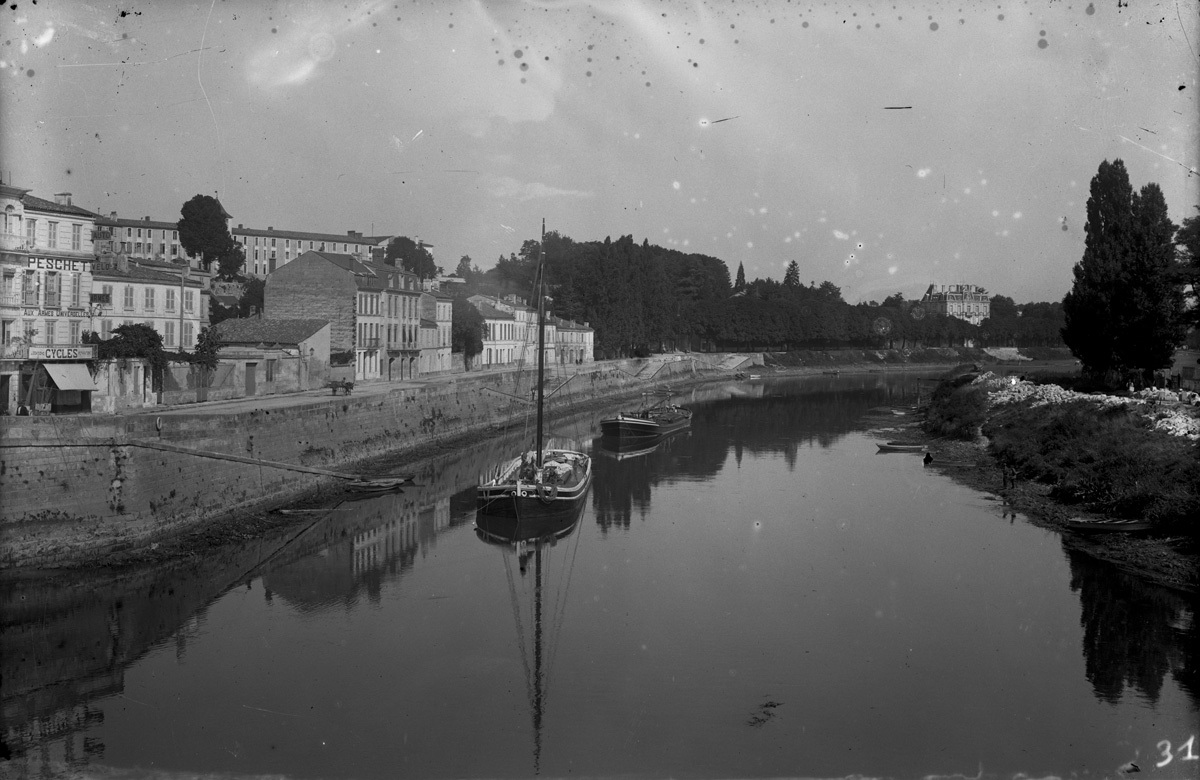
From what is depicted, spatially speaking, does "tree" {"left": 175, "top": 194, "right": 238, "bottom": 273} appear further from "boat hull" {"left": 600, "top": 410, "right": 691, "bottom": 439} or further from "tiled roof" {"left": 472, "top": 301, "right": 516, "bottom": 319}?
"boat hull" {"left": 600, "top": 410, "right": 691, "bottom": 439}

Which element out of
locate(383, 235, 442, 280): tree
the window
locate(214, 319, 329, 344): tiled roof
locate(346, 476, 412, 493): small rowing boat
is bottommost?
locate(346, 476, 412, 493): small rowing boat

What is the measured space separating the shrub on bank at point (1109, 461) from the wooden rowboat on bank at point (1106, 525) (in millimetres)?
361

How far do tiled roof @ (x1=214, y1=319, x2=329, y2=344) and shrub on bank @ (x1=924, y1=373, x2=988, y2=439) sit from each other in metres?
30.2

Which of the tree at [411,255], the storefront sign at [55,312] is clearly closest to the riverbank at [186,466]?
the storefront sign at [55,312]

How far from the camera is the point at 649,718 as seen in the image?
605 inches

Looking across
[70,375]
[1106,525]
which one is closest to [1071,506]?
[1106,525]

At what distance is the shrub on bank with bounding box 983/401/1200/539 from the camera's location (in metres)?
25.1

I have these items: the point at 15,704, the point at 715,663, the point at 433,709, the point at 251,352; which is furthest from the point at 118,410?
the point at 715,663

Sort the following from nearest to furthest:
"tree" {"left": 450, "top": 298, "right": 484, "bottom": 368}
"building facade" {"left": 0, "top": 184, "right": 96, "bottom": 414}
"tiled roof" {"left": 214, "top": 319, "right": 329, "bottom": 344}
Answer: "building facade" {"left": 0, "top": 184, "right": 96, "bottom": 414}
"tiled roof" {"left": 214, "top": 319, "right": 329, "bottom": 344}
"tree" {"left": 450, "top": 298, "right": 484, "bottom": 368}

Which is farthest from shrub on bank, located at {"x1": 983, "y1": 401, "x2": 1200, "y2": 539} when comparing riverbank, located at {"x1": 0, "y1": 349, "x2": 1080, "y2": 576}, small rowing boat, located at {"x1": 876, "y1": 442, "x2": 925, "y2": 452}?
riverbank, located at {"x1": 0, "y1": 349, "x2": 1080, "y2": 576}

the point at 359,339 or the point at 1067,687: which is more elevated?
the point at 359,339

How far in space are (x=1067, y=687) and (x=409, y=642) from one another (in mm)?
11193

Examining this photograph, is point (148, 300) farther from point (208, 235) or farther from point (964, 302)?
point (964, 302)

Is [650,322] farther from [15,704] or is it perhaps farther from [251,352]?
[15,704]
